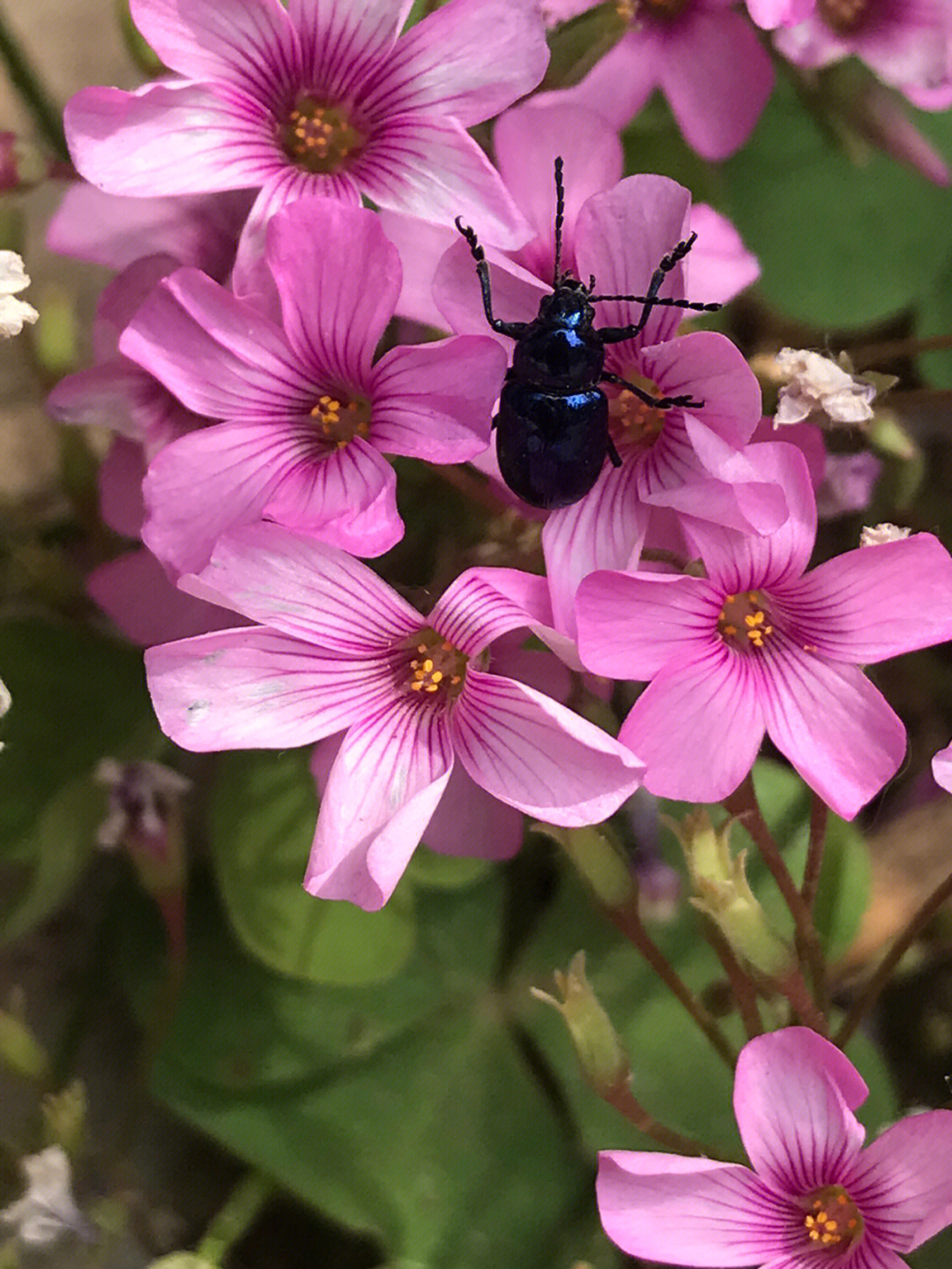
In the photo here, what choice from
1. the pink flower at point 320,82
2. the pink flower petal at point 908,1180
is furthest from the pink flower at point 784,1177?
the pink flower at point 320,82

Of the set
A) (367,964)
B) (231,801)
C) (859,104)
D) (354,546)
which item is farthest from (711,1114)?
(859,104)

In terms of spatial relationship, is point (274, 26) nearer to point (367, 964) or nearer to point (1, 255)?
point (1, 255)

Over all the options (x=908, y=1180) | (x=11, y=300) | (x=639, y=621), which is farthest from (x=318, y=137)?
(x=908, y=1180)

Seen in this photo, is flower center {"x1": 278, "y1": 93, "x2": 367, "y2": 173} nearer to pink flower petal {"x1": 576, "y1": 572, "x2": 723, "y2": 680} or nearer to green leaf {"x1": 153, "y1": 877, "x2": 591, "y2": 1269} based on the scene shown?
pink flower petal {"x1": 576, "y1": 572, "x2": 723, "y2": 680}

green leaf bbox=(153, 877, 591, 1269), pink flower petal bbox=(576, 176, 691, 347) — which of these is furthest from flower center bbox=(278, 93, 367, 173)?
green leaf bbox=(153, 877, 591, 1269)

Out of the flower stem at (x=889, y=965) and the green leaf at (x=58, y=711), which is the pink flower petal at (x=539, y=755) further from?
the green leaf at (x=58, y=711)
